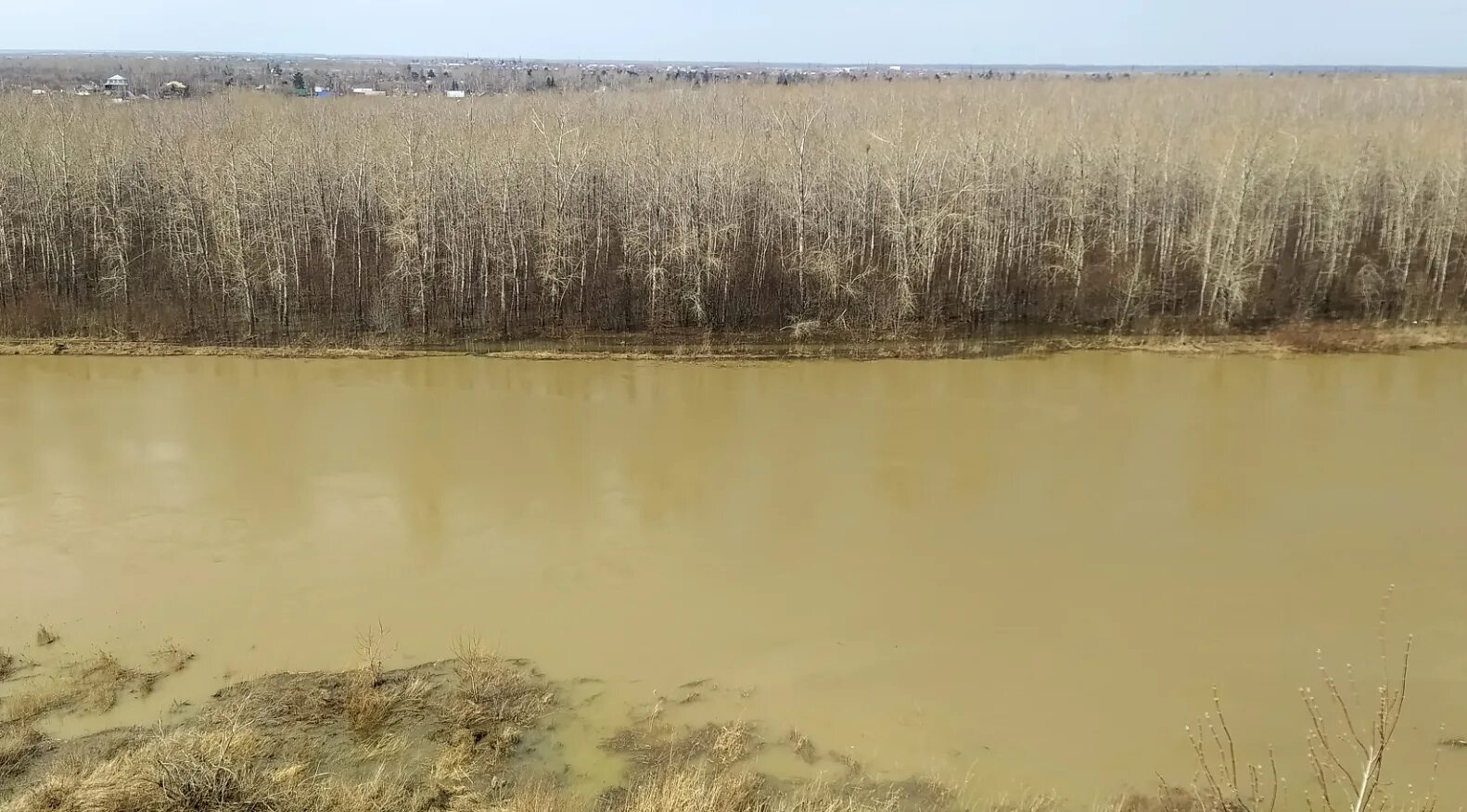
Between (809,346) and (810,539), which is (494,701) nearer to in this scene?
(810,539)

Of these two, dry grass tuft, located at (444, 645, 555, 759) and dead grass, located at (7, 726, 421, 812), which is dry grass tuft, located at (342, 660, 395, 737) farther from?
dead grass, located at (7, 726, 421, 812)

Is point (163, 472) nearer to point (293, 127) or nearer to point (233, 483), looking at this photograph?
point (233, 483)

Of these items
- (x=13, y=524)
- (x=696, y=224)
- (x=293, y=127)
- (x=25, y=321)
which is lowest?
(x=13, y=524)

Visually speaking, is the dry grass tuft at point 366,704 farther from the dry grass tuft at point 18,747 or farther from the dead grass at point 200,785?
the dry grass tuft at point 18,747

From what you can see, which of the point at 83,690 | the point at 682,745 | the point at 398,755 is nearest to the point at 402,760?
the point at 398,755

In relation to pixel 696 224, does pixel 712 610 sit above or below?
below

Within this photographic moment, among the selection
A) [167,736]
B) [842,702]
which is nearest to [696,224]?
[842,702]
